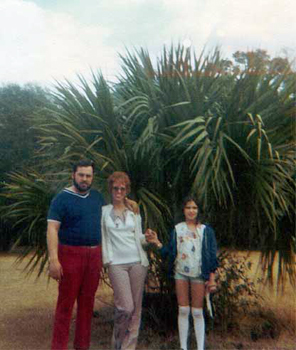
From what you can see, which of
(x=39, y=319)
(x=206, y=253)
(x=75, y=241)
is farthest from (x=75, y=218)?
(x=39, y=319)

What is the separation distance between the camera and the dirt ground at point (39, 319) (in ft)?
19.7

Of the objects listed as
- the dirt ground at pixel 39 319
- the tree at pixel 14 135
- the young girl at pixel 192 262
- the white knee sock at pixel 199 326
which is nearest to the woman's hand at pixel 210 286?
the young girl at pixel 192 262

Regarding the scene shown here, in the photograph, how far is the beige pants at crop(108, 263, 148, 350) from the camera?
4797 mm

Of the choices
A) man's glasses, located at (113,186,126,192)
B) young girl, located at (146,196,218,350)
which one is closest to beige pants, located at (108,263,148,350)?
young girl, located at (146,196,218,350)

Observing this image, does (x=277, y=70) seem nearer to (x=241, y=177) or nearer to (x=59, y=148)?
(x=241, y=177)

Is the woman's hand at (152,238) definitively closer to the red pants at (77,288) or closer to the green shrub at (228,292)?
the red pants at (77,288)

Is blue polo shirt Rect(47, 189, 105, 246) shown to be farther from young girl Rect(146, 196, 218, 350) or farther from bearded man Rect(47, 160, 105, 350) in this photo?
young girl Rect(146, 196, 218, 350)

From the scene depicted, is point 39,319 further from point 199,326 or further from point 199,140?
point 199,140

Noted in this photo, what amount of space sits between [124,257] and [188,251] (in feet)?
1.94

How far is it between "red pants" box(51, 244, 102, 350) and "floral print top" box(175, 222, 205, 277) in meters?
0.72

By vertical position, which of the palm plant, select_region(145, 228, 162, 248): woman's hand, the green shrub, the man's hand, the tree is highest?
the tree

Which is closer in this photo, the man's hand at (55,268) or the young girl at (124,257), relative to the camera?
the man's hand at (55,268)

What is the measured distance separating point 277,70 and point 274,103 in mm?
435

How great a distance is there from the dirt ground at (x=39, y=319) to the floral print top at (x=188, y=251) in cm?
133
